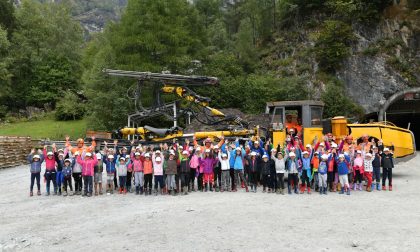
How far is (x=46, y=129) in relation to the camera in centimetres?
4053

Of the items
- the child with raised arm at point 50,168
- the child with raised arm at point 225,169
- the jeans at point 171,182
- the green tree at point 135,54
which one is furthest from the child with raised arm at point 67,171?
the green tree at point 135,54

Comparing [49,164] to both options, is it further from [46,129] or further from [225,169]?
[46,129]

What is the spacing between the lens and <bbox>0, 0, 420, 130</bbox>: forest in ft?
106

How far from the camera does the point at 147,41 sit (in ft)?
104

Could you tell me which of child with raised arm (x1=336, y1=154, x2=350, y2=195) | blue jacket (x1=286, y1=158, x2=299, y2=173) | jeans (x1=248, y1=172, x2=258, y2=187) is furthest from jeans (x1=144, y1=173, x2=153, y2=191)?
child with raised arm (x1=336, y1=154, x2=350, y2=195)

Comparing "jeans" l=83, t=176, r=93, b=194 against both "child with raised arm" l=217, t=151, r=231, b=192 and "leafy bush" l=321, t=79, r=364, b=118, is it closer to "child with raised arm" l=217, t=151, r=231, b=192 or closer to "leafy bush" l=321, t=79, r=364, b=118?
"child with raised arm" l=217, t=151, r=231, b=192

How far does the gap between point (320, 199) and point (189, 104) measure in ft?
32.5

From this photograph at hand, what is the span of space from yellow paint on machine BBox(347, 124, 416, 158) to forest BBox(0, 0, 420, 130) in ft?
43.9

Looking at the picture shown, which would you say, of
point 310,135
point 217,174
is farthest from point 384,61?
point 217,174

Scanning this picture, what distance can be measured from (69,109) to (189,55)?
1735 cm

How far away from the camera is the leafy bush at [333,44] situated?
119 feet

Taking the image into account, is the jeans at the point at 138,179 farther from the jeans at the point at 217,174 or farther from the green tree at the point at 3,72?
the green tree at the point at 3,72

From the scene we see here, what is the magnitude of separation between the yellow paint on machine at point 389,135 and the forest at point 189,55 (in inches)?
527

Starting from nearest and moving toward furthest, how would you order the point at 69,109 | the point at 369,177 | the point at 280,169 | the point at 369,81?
the point at 280,169
the point at 369,177
the point at 369,81
the point at 69,109
